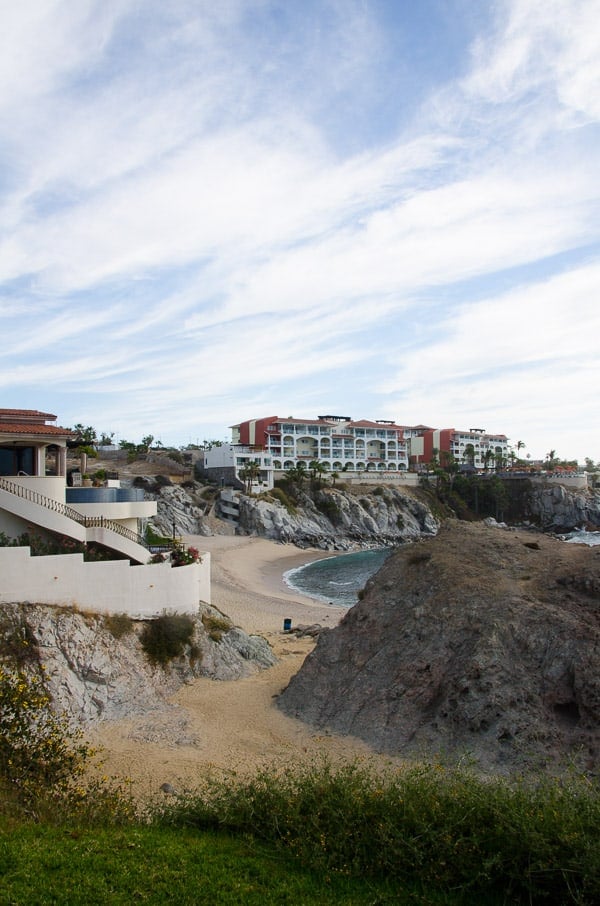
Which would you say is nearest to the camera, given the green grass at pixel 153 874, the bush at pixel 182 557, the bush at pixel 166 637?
the green grass at pixel 153 874

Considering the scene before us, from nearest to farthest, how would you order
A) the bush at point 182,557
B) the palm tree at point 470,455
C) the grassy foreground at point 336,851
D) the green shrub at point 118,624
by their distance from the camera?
the grassy foreground at point 336,851 → the green shrub at point 118,624 → the bush at point 182,557 → the palm tree at point 470,455

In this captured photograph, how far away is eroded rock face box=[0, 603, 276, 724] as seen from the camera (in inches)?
715

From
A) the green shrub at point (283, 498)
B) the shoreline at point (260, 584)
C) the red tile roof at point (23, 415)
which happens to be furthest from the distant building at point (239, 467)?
the red tile roof at point (23, 415)

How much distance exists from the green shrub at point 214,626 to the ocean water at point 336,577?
20.6 m

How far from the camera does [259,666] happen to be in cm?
2414

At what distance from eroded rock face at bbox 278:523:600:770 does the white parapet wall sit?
222 inches

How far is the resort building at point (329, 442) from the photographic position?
11212cm

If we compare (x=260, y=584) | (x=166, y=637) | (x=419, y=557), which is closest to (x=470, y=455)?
(x=260, y=584)

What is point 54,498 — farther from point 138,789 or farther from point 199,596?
point 138,789

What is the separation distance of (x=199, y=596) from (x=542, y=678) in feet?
46.0

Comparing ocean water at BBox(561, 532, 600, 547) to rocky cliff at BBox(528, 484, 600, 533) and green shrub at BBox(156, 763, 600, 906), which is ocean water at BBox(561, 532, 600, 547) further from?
green shrub at BBox(156, 763, 600, 906)

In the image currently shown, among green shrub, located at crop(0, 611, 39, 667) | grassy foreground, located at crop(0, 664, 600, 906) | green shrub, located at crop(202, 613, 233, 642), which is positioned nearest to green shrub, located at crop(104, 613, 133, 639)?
green shrub, located at crop(0, 611, 39, 667)

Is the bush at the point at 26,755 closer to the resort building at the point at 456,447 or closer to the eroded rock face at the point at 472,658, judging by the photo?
the eroded rock face at the point at 472,658

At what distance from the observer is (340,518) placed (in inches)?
3644
